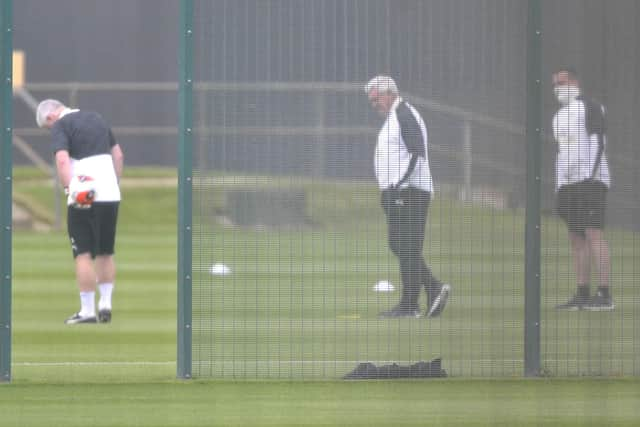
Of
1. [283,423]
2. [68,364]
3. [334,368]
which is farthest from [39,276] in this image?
[283,423]

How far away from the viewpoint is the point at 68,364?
34.2 feet

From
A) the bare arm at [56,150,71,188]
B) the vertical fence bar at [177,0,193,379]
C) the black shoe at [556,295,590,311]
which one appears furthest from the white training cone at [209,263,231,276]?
the bare arm at [56,150,71,188]

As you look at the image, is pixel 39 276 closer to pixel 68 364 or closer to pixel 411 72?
pixel 68 364

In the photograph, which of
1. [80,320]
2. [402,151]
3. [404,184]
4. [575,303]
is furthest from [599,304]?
[80,320]

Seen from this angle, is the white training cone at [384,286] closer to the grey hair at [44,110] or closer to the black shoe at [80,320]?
the black shoe at [80,320]

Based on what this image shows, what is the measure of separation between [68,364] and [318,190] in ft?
6.73

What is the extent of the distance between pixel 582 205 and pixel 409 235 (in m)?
1.00

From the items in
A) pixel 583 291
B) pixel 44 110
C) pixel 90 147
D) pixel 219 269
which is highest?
pixel 44 110

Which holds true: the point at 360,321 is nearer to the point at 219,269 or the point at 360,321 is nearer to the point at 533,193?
the point at 219,269

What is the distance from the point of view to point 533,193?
9633mm

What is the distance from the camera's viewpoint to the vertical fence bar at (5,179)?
9398 mm

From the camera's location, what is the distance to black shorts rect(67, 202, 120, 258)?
13344 millimetres

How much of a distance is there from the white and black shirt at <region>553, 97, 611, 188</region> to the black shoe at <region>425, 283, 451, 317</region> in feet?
2.86

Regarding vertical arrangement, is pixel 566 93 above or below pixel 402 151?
above
